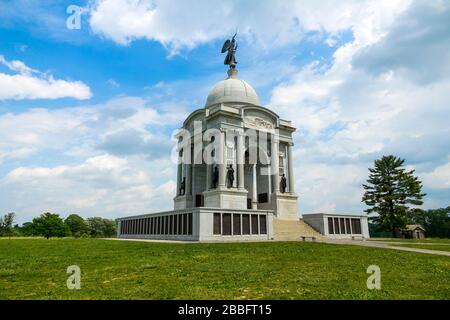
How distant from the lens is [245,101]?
49.4 meters

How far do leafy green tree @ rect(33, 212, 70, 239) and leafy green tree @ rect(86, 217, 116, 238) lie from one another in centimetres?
3865

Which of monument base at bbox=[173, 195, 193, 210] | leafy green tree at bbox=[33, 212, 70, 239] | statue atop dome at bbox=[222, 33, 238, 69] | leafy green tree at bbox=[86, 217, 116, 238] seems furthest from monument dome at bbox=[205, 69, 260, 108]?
leafy green tree at bbox=[86, 217, 116, 238]

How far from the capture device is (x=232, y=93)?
165 feet

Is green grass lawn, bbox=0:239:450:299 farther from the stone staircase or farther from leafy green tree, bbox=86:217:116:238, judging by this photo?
leafy green tree, bbox=86:217:116:238

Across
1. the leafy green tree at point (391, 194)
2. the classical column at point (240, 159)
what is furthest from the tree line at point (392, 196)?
the classical column at point (240, 159)

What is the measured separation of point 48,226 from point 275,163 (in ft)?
169

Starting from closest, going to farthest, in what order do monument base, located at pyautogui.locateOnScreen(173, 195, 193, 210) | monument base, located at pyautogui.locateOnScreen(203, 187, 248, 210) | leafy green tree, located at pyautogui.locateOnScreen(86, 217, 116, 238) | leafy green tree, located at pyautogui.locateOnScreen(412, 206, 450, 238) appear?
monument base, located at pyautogui.locateOnScreen(203, 187, 248, 210) → monument base, located at pyautogui.locateOnScreen(173, 195, 193, 210) → leafy green tree, located at pyautogui.locateOnScreen(412, 206, 450, 238) → leafy green tree, located at pyautogui.locateOnScreen(86, 217, 116, 238)

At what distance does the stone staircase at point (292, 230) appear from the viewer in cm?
3444

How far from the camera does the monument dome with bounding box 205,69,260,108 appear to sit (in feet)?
163

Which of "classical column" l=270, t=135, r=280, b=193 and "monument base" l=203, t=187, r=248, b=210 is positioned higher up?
"classical column" l=270, t=135, r=280, b=193

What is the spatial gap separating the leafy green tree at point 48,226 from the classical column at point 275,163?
49.9 metres

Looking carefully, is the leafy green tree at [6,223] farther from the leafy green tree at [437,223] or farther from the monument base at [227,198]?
the leafy green tree at [437,223]
